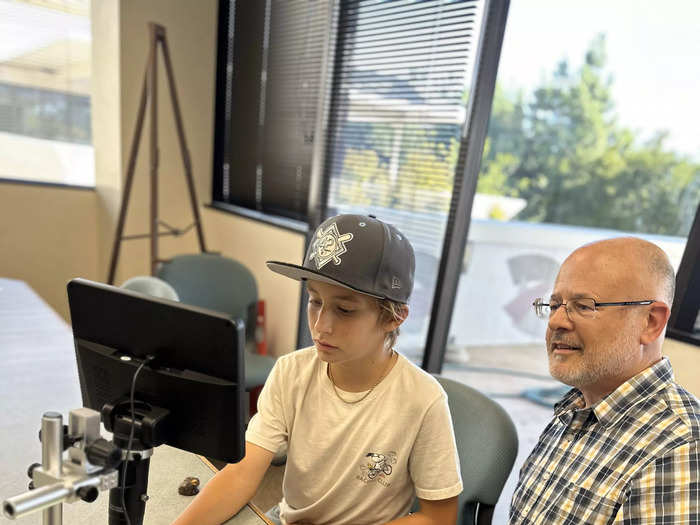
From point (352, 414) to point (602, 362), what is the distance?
1.70 feet

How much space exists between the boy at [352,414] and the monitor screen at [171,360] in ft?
0.88

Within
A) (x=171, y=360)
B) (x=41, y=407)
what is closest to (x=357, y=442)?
(x=171, y=360)

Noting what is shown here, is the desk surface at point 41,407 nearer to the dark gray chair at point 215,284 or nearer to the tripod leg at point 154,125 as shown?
the dark gray chair at point 215,284

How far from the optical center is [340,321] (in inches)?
38.4

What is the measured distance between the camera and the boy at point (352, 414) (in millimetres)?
952

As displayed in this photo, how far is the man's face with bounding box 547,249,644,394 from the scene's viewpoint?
3.03ft

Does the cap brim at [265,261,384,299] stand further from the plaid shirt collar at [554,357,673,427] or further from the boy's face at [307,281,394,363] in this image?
the plaid shirt collar at [554,357,673,427]

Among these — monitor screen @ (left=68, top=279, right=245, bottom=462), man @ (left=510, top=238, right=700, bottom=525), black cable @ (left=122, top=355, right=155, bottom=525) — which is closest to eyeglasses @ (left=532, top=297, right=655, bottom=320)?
man @ (left=510, top=238, right=700, bottom=525)

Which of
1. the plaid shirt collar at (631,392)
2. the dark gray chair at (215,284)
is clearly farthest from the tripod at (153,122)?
the plaid shirt collar at (631,392)

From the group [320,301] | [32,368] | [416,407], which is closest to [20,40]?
[32,368]

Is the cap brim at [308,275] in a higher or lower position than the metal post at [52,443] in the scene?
higher

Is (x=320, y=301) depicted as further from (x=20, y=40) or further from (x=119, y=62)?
(x=20, y=40)

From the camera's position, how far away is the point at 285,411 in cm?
109

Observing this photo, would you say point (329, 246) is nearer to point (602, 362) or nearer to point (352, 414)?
point (352, 414)
